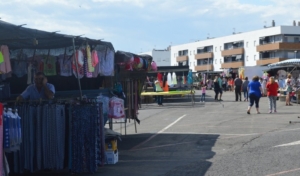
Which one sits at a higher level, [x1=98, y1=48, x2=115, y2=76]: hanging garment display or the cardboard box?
[x1=98, y1=48, x2=115, y2=76]: hanging garment display

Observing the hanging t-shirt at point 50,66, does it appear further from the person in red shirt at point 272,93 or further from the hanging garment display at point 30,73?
the person in red shirt at point 272,93

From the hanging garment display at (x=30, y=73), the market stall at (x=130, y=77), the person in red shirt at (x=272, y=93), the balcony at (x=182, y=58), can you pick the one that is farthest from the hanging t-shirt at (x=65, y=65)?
the balcony at (x=182, y=58)

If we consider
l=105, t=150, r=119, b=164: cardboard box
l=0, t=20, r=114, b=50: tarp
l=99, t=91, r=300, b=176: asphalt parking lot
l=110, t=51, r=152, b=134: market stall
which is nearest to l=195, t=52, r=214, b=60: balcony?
l=99, t=91, r=300, b=176: asphalt parking lot

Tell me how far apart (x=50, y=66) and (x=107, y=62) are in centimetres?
152

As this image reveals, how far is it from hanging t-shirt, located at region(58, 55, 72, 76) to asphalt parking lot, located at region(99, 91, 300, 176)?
2.38m

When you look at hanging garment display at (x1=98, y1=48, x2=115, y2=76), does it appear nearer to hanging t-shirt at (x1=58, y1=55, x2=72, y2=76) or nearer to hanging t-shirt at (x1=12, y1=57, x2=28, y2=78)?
hanging t-shirt at (x1=58, y1=55, x2=72, y2=76)

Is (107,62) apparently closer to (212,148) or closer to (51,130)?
(212,148)

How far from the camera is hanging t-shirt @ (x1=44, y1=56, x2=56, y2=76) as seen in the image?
43.8ft

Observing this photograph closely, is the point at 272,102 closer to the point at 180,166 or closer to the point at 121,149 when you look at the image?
the point at 121,149

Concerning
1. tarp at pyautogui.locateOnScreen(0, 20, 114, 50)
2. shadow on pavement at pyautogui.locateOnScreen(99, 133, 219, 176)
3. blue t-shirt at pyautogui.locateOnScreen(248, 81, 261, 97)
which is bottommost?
shadow on pavement at pyautogui.locateOnScreen(99, 133, 219, 176)

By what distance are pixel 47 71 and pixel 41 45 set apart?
5.74 feet

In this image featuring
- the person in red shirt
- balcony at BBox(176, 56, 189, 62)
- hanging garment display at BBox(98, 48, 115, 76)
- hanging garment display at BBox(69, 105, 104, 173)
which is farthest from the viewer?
balcony at BBox(176, 56, 189, 62)

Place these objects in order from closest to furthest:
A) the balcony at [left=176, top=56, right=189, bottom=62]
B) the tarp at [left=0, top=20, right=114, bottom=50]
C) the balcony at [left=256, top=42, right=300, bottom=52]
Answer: the tarp at [left=0, top=20, right=114, bottom=50] < the balcony at [left=256, top=42, right=300, bottom=52] < the balcony at [left=176, top=56, right=189, bottom=62]

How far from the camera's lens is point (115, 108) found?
1382 cm
